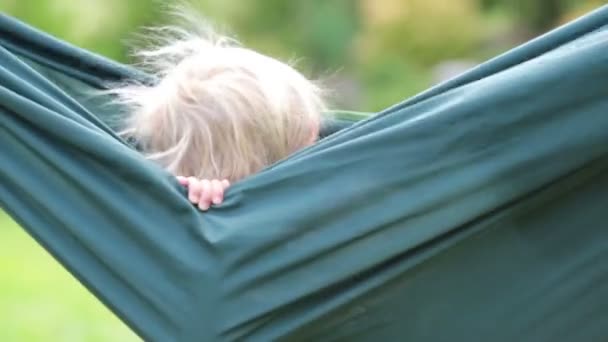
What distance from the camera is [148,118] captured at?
6.29 feet

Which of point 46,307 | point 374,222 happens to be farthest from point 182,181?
point 46,307

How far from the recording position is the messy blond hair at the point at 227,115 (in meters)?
1.82

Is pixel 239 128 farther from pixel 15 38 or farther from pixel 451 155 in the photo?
pixel 15 38

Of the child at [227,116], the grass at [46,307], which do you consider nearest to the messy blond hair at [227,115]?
the child at [227,116]

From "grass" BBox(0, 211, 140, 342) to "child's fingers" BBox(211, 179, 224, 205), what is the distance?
2.66 meters

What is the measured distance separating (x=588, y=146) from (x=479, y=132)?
133mm

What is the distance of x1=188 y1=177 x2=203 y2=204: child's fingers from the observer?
1.68 m

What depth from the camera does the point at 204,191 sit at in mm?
1683

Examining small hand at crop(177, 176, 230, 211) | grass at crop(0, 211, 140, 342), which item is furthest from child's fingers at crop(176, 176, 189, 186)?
grass at crop(0, 211, 140, 342)

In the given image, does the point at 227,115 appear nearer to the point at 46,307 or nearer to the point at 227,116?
the point at 227,116

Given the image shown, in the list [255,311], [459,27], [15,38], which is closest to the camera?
[255,311]

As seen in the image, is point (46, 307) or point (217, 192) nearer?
point (217, 192)

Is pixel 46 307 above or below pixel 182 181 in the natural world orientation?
above

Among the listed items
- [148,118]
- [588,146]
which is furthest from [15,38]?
[588,146]
